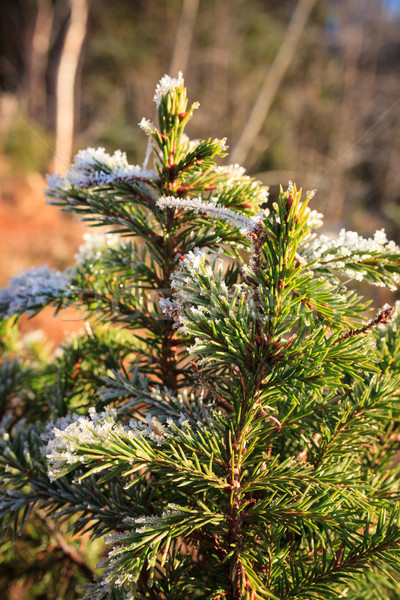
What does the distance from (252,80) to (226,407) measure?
27.1ft

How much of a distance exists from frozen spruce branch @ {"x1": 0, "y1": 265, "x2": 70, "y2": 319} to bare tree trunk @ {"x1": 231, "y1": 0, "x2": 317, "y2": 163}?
620 cm

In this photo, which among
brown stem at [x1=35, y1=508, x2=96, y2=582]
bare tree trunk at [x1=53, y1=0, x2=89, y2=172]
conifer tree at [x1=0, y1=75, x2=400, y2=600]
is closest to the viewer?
conifer tree at [x1=0, y1=75, x2=400, y2=600]

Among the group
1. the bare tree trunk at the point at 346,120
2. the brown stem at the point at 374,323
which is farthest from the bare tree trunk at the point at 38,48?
the brown stem at the point at 374,323

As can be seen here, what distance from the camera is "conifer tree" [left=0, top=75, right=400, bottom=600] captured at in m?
0.39

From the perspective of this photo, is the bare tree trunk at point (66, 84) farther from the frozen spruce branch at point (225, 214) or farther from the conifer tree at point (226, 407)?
the frozen spruce branch at point (225, 214)

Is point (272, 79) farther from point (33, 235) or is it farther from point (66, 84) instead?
point (33, 235)

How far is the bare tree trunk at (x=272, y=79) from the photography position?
21.4ft

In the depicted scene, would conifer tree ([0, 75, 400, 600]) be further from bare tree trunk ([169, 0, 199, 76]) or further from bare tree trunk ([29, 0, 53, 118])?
bare tree trunk ([29, 0, 53, 118])

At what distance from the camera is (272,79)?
281 inches

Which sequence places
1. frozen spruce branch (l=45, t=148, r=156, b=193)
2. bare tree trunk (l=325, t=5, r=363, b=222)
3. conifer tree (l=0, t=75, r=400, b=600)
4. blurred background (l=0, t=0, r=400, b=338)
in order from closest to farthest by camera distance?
conifer tree (l=0, t=75, r=400, b=600)
frozen spruce branch (l=45, t=148, r=156, b=193)
blurred background (l=0, t=0, r=400, b=338)
bare tree trunk (l=325, t=5, r=363, b=222)

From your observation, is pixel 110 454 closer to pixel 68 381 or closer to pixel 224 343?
pixel 224 343

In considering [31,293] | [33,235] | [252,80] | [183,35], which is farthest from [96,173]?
[252,80]

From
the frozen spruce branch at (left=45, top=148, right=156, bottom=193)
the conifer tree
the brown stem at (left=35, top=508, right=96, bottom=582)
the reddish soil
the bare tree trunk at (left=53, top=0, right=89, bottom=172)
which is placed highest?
the bare tree trunk at (left=53, top=0, right=89, bottom=172)

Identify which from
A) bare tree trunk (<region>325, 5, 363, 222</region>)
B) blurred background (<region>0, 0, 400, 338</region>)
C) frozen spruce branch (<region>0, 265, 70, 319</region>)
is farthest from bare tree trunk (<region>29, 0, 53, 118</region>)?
frozen spruce branch (<region>0, 265, 70, 319</region>)
